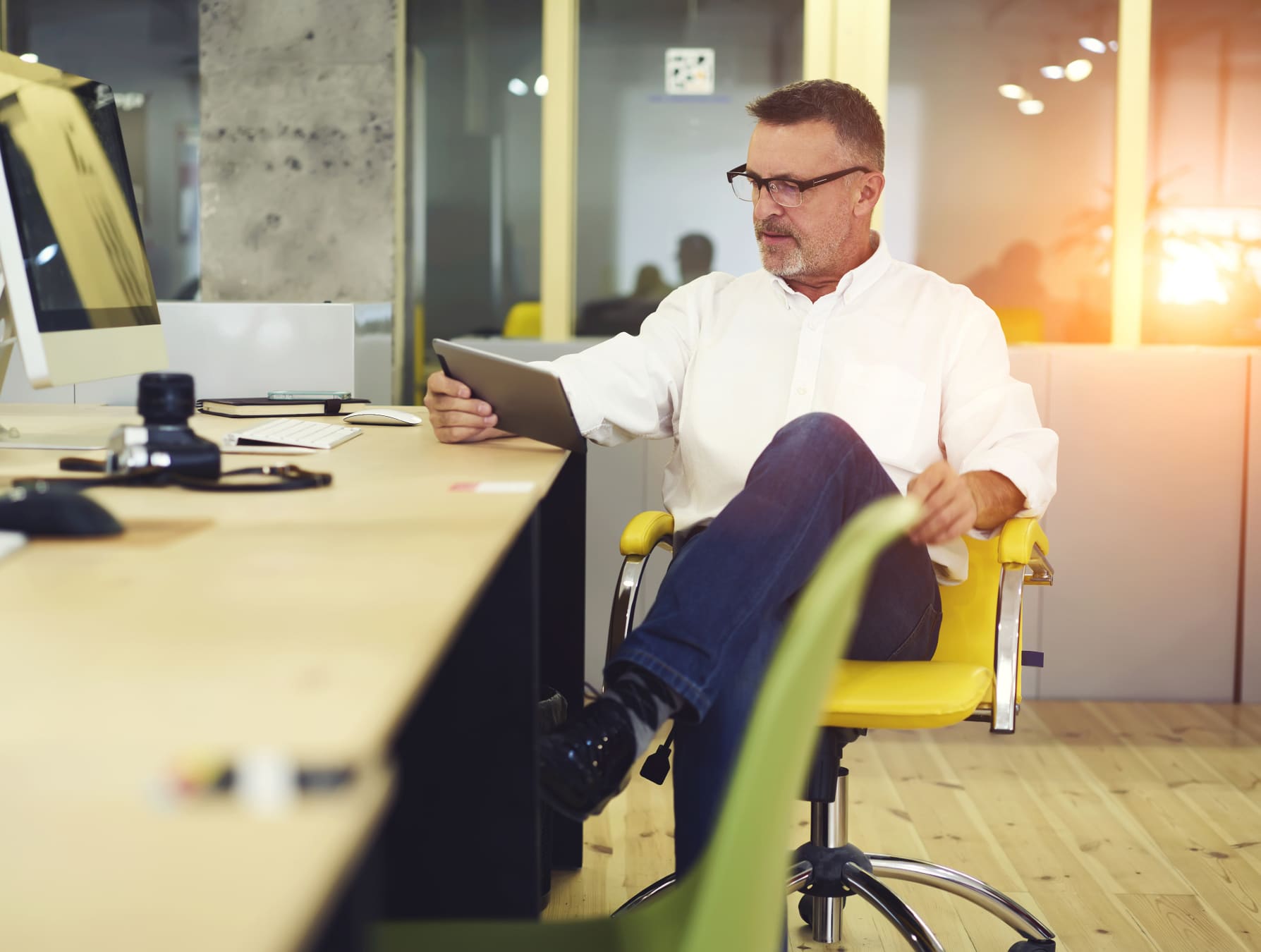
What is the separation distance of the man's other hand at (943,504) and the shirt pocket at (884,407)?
351 mm

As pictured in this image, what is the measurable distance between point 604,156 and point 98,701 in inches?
132

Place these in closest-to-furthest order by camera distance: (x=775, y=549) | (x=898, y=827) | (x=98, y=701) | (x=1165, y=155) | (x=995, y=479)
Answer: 1. (x=98, y=701)
2. (x=775, y=549)
3. (x=995, y=479)
4. (x=898, y=827)
5. (x=1165, y=155)

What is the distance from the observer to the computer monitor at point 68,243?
4.73 feet

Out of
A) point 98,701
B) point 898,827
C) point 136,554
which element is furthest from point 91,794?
point 898,827

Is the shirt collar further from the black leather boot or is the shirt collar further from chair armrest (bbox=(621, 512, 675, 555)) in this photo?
the black leather boot

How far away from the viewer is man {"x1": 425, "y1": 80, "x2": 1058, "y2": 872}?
1404 mm

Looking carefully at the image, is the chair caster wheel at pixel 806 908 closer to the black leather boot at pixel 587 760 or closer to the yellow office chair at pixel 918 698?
the yellow office chair at pixel 918 698

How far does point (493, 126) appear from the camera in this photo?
3684mm

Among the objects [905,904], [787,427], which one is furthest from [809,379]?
[905,904]

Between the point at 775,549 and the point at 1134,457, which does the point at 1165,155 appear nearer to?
the point at 1134,457

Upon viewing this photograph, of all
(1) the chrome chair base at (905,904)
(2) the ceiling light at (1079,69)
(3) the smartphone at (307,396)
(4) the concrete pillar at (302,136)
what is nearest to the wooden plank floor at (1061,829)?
(1) the chrome chair base at (905,904)

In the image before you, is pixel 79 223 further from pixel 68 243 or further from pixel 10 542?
pixel 10 542

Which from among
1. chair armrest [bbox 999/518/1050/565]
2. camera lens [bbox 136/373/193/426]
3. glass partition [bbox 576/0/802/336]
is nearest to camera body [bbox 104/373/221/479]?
camera lens [bbox 136/373/193/426]

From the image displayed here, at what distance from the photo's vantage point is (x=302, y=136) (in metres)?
3.62
